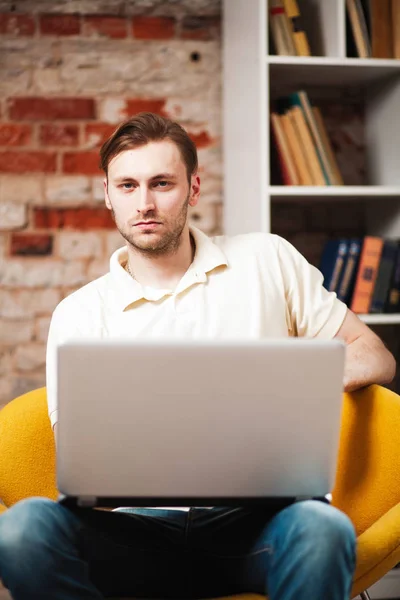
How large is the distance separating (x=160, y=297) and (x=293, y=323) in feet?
1.16

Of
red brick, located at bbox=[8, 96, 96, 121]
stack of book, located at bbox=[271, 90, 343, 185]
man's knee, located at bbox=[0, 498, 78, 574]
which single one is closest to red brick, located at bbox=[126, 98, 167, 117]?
red brick, located at bbox=[8, 96, 96, 121]

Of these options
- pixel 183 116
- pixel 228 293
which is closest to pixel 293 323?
pixel 228 293

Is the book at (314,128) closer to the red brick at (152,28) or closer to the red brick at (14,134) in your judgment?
the red brick at (152,28)

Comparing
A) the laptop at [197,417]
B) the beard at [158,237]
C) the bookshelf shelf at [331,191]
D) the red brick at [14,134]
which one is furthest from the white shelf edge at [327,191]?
the laptop at [197,417]

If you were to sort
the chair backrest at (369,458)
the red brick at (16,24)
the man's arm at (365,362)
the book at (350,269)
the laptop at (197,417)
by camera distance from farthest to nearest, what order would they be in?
the red brick at (16,24), the book at (350,269), the man's arm at (365,362), the chair backrest at (369,458), the laptop at (197,417)

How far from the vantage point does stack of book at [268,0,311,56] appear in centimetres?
229

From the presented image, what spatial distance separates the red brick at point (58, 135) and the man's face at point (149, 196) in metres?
0.74

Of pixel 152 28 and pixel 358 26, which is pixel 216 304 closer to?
pixel 358 26

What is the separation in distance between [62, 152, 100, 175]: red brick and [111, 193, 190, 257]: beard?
766 mm

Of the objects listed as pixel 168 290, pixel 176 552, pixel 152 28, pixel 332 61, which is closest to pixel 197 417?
pixel 176 552

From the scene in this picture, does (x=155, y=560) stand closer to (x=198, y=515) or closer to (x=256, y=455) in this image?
(x=198, y=515)

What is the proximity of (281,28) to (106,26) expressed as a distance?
0.65 m

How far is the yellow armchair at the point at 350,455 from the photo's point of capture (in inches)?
60.7

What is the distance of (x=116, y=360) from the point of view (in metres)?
1.14
